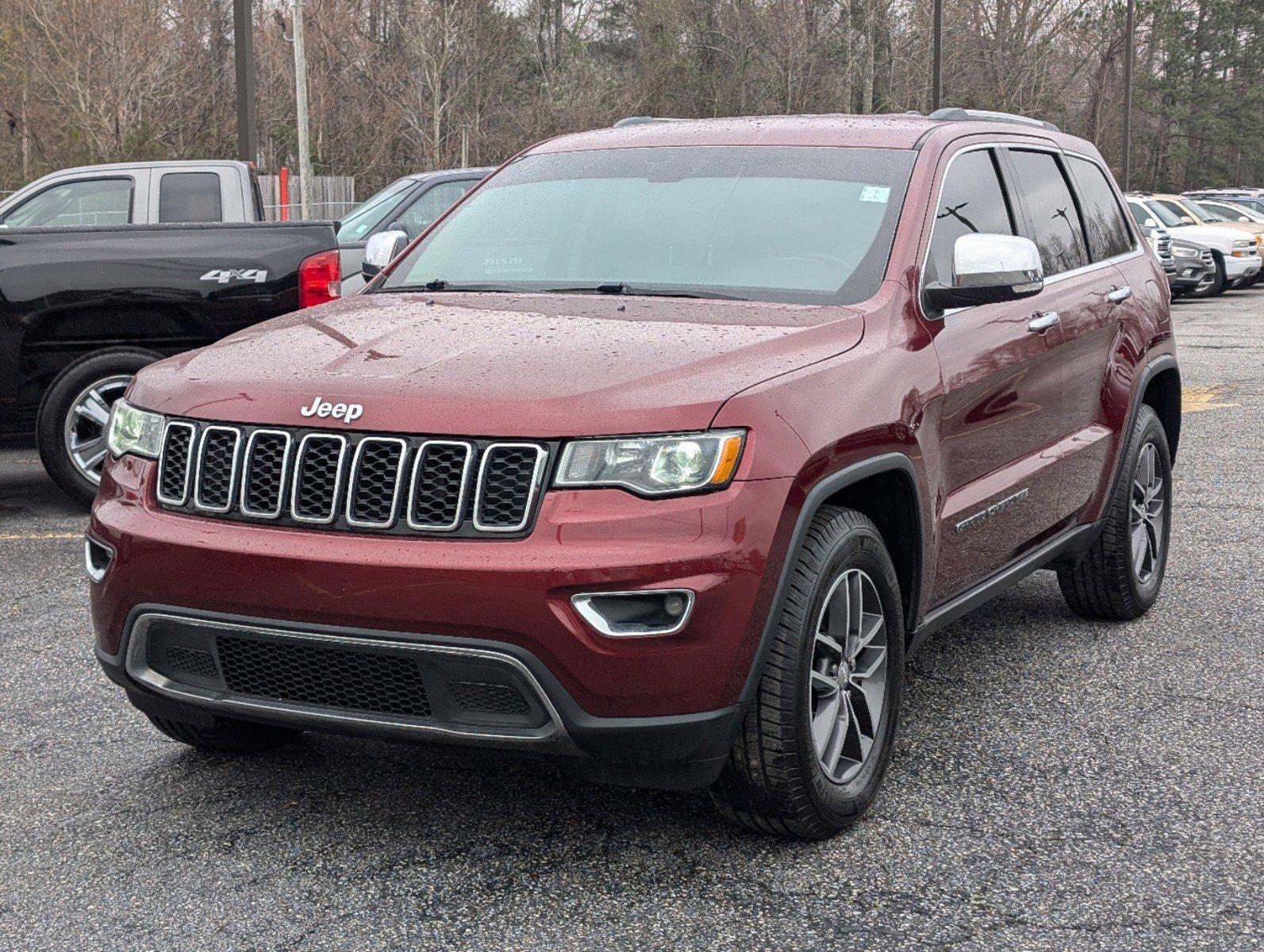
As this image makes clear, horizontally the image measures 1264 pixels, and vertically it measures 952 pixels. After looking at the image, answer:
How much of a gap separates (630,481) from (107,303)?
5.40 meters

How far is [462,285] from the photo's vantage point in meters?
4.61

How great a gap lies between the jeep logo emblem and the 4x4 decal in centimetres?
473

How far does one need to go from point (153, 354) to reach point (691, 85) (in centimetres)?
4147

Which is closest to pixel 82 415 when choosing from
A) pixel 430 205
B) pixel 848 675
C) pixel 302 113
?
pixel 848 675

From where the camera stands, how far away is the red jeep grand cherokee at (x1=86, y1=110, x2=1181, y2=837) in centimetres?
319

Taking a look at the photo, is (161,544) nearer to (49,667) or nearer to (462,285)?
(462,285)

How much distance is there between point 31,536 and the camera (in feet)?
24.6

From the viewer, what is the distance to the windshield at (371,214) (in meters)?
12.8

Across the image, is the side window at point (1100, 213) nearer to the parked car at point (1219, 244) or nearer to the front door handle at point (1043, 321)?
the front door handle at point (1043, 321)

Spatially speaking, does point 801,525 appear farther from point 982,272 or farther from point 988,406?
point 988,406

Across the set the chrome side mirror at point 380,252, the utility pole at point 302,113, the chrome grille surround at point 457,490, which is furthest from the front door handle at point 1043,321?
the utility pole at point 302,113

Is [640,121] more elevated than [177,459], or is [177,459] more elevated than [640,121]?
[640,121]

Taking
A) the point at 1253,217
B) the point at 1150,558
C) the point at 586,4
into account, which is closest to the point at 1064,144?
the point at 1150,558

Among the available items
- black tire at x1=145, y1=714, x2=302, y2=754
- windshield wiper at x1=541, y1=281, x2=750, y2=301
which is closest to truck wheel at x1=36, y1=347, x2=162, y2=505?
black tire at x1=145, y1=714, x2=302, y2=754
